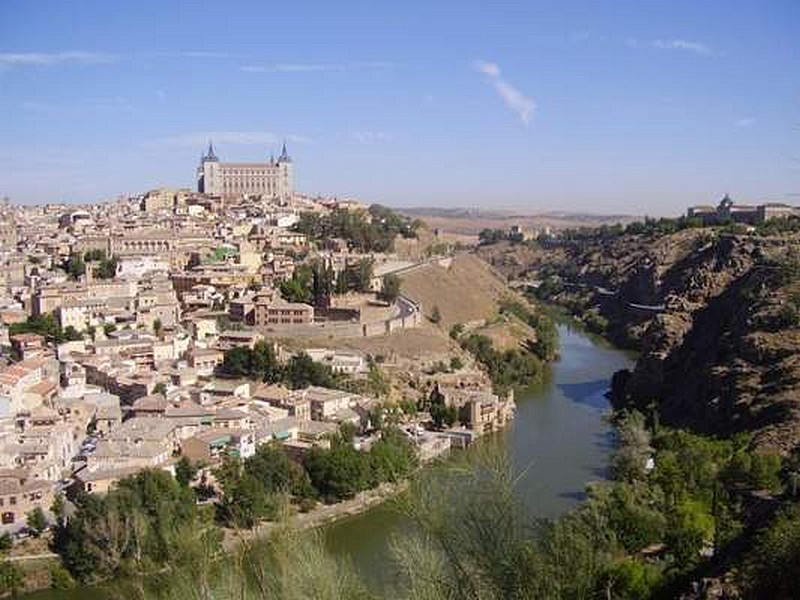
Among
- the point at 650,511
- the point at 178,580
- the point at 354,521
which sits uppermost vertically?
the point at 178,580

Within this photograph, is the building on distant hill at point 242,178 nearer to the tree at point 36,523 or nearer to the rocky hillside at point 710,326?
the rocky hillside at point 710,326

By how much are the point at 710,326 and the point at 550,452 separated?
5628 mm

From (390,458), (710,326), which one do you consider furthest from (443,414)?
(710,326)

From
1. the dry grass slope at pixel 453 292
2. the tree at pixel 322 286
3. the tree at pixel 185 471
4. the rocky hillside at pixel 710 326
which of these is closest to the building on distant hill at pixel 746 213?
the rocky hillside at pixel 710 326

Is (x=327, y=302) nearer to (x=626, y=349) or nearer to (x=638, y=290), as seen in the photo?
(x=626, y=349)

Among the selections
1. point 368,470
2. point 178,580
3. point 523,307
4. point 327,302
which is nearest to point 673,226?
point 523,307

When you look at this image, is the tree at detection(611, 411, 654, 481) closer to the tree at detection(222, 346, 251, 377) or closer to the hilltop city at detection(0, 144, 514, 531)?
the hilltop city at detection(0, 144, 514, 531)

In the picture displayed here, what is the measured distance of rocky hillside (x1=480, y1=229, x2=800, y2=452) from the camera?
1096 centimetres

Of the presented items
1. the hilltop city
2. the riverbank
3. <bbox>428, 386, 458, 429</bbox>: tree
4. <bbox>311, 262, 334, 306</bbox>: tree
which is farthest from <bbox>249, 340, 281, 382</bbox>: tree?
<bbox>311, 262, 334, 306</bbox>: tree

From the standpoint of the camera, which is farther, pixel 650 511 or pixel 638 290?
pixel 638 290

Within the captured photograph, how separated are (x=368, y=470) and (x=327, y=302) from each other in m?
6.82

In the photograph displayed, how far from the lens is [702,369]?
1327 centimetres

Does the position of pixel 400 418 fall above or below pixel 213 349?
below

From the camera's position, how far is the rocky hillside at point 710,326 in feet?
36.0
